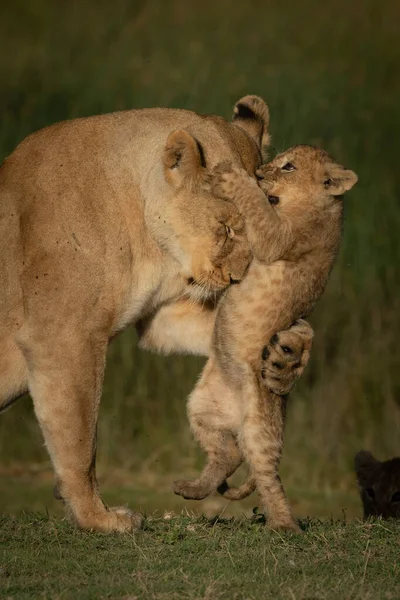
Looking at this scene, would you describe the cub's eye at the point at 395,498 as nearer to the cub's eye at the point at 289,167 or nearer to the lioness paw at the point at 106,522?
the lioness paw at the point at 106,522

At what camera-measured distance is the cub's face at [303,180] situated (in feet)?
18.1

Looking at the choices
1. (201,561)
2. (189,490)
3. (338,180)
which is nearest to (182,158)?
(338,180)

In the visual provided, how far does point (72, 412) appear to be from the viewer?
5145 mm

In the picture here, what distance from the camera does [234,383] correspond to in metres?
5.49

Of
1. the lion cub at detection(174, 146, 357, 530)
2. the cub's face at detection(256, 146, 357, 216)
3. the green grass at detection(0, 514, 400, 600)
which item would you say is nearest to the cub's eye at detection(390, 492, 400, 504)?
the green grass at detection(0, 514, 400, 600)

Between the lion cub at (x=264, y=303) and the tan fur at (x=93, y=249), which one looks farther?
the lion cub at (x=264, y=303)

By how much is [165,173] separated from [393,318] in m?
4.06

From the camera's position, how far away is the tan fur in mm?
5148

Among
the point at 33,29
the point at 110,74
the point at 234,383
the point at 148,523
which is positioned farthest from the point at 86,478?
the point at 33,29

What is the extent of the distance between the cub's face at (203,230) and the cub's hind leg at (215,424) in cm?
41

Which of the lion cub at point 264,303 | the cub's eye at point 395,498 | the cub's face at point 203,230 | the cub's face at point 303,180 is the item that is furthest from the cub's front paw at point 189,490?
the cub's eye at point 395,498

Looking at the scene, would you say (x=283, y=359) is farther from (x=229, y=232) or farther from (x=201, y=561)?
(x=201, y=561)

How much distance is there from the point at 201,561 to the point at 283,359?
922mm

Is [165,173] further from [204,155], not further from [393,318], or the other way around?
[393,318]
